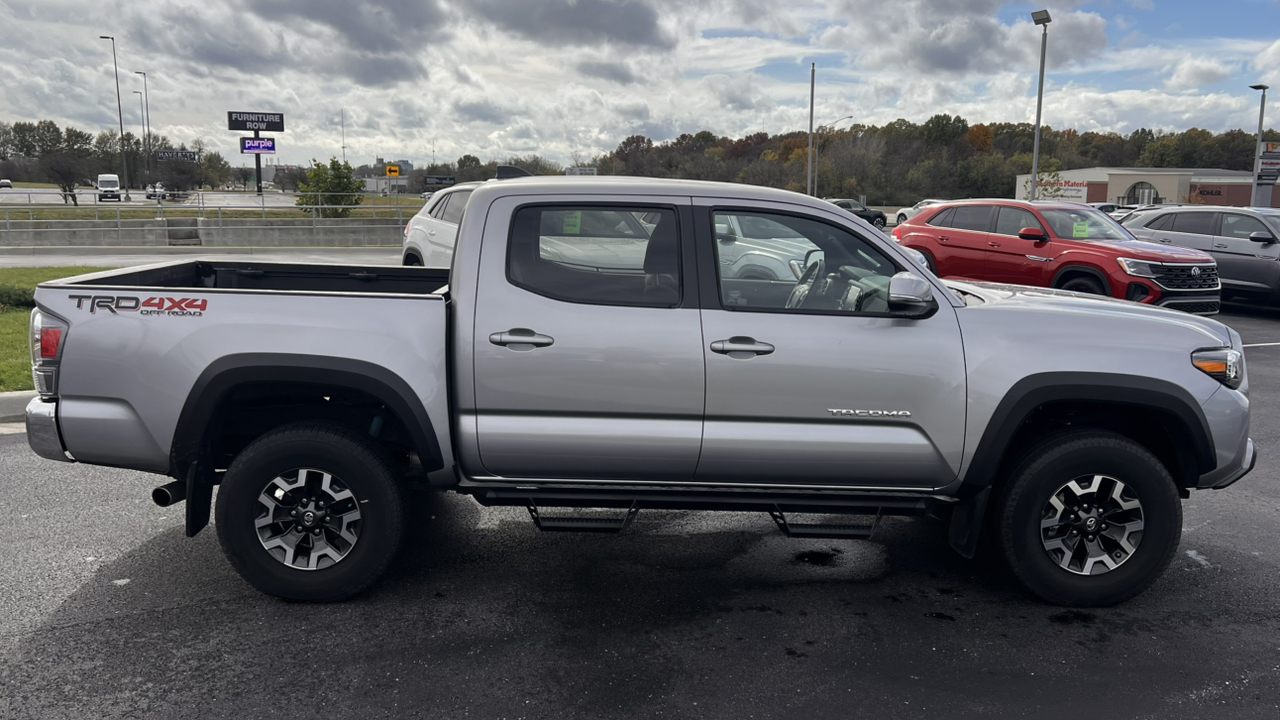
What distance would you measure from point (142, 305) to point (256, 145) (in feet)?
136

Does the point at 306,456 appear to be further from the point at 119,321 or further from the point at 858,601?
the point at 858,601

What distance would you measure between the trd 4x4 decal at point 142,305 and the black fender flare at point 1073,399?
11.3 feet

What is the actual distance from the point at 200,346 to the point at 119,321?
0.36 m

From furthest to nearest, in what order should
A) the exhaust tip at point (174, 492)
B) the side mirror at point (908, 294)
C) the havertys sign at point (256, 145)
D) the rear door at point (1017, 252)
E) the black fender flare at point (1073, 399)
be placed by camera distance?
1. the havertys sign at point (256, 145)
2. the rear door at point (1017, 252)
3. the exhaust tip at point (174, 492)
4. the black fender flare at point (1073, 399)
5. the side mirror at point (908, 294)

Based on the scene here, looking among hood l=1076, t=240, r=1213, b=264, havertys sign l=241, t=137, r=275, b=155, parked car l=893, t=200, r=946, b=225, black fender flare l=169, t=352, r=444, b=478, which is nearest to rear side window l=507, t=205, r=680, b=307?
black fender flare l=169, t=352, r=444, b=478

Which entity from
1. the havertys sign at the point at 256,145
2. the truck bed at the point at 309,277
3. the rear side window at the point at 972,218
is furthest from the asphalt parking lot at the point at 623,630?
the havertys sign at the point at 256,145

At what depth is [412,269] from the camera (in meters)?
5.62

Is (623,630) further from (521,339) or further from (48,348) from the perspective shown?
(48,348)

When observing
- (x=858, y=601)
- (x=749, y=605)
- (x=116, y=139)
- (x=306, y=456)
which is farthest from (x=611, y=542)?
(x=116, y=139)

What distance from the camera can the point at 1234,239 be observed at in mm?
15023

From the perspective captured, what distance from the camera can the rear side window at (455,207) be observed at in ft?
37.7

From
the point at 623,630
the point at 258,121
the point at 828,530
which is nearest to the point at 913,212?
the point at 828,530

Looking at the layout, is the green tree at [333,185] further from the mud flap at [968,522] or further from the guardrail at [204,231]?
the mud flap at [968,522]

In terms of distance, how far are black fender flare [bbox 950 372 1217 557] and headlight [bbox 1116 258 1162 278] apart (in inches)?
340
